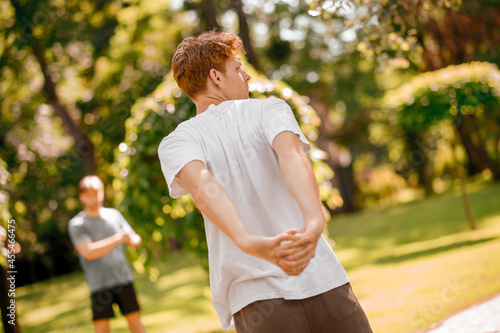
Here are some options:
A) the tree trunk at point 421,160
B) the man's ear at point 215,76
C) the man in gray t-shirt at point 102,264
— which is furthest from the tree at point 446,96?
the tree trunk at point 421,160

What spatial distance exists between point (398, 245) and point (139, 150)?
750 cm

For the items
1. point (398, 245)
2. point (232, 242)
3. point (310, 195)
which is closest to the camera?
point (310, 195)

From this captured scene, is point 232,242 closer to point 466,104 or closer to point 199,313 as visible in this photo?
point 199,313

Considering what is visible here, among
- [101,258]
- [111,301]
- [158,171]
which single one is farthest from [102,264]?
[158,171]

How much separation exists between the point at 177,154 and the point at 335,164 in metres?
23.7

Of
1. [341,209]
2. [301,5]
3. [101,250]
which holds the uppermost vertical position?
[301,5]

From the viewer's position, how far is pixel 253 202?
1.76 metres

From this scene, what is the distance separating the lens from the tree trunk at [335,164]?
24184mm

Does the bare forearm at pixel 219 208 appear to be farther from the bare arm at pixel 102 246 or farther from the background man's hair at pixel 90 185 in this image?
the background man's hair at pixel 90 185

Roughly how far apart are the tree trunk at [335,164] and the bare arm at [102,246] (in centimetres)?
1920

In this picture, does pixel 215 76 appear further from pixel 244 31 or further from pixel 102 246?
pixel 244 31

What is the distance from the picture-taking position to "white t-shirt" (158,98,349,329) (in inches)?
66.4

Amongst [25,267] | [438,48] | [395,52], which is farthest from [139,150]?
[25,267]

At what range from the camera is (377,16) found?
13.3 feet
